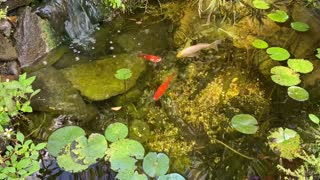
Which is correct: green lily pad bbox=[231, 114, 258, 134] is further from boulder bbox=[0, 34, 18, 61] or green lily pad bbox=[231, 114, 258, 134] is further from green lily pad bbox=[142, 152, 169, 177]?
boulder bbox=[0, 34, 18, 61]

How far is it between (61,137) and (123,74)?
2.69ft

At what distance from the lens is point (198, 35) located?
3.82 m

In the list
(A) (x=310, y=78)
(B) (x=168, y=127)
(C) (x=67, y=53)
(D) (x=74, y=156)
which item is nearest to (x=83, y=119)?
(D) (x=74, y=156)

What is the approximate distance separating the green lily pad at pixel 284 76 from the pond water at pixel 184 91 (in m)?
0.07

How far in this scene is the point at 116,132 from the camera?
2.62m

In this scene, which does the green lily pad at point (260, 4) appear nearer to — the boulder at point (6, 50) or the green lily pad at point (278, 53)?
the green lily pad at point (278, 53)

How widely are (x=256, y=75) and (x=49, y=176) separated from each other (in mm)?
1967

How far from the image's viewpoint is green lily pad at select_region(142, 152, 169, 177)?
93.7 inches

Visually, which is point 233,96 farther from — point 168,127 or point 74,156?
point 74,156

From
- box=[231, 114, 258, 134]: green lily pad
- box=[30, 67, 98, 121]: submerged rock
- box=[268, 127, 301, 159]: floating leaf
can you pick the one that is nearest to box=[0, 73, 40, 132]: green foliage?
box=[30, 67, 98, 121]: submerged rock

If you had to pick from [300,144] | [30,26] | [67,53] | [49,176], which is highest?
[30,26]

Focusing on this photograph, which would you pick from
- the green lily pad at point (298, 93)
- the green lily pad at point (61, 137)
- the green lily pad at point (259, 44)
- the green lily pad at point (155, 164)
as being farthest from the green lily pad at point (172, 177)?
the green lily pad at point (259, 44)

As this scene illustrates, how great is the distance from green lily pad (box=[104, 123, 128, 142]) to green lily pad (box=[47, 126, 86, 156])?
18 centimetres

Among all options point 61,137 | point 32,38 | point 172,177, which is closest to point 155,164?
point 172,177
